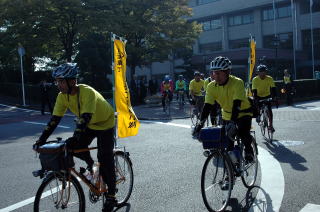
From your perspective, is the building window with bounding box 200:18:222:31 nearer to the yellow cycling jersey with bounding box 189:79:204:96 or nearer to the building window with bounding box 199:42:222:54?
the building window with bounding box 199:42:222:54

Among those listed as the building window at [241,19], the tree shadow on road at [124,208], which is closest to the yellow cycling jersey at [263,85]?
the tree shadow on road at [124,208]

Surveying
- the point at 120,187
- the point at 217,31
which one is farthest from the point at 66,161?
the point at 217,31

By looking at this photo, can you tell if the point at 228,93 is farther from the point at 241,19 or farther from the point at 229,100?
the point at 241,19

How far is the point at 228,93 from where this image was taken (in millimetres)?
5250

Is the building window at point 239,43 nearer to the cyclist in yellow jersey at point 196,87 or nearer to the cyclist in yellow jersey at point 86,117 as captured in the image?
the cyclist in yellow jersey at point 196,87

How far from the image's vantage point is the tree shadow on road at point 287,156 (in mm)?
6989

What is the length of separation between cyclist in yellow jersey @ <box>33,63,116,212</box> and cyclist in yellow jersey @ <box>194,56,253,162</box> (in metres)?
1.14

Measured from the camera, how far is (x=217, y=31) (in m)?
55.2

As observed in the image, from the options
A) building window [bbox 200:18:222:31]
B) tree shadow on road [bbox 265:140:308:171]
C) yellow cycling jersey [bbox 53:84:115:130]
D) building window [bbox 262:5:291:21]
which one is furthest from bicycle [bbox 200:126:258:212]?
building window [bbox 200:18:222:31]

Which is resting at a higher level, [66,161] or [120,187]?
[66,161]

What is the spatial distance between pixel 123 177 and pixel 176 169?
197 cm

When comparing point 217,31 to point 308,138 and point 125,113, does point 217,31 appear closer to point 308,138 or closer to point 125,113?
point 308,138

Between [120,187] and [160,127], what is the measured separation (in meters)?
8.61

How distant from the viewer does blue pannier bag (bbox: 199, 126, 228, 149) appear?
4590mm
